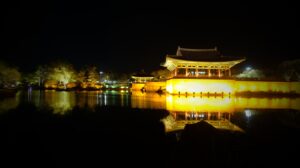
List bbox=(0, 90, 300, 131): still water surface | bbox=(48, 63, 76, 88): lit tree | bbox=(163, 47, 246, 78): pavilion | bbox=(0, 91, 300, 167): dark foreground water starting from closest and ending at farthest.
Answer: bbox=(0, 91, 300, 167): dark foreground water < bbox=(0, 90, 300, 131): still water surface < bbox=(163, 47, 246, 78): pavilion < bbox=(48, 63, 76, 88): lit tree

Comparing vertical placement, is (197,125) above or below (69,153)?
above

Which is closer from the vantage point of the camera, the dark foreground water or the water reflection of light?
the dark foreground water

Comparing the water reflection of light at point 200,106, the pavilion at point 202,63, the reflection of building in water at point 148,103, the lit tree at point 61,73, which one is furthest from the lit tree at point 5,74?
the water reflection of light at point 200,106

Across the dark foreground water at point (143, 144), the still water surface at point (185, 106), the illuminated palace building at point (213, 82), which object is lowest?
the dark foreground water at point (143, 144)

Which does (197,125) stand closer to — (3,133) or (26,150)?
(26,150)

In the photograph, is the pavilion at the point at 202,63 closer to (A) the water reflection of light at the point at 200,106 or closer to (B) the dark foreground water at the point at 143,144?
(A) the water reflection of light at the point at 200,106

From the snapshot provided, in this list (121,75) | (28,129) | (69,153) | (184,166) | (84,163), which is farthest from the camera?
(121,75)

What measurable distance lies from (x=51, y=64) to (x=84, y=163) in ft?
201

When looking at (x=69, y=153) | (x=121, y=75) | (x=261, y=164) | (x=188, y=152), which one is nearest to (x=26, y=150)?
(x=69, y=153)

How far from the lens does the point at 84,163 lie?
6.35m

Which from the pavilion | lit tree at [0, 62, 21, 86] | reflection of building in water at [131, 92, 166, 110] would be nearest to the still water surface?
reflection of building in water at [131, 92, 166, 110]

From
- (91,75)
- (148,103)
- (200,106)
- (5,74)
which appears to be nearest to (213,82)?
(148,103)

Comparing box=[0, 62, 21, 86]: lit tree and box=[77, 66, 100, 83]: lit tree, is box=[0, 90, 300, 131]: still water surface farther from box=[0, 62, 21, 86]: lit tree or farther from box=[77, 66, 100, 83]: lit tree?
box=[77, 66, 100, 83]: lit tree

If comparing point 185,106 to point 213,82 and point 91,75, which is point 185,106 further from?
point 91,75
